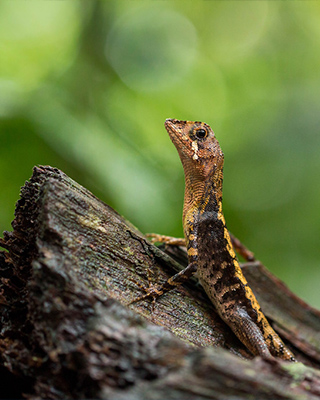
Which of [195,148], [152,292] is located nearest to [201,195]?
[195,148]

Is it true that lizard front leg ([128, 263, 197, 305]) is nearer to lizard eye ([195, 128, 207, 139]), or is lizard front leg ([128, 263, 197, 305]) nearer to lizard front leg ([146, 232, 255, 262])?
lizard front leg ([146, 232, 255, 262])

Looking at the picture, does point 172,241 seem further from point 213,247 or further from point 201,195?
point 201,195

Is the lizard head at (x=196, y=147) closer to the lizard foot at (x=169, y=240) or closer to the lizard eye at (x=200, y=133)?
the lizard eye at (x=200, y=133)

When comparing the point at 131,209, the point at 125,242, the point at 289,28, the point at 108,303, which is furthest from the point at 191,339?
the point at 289,28

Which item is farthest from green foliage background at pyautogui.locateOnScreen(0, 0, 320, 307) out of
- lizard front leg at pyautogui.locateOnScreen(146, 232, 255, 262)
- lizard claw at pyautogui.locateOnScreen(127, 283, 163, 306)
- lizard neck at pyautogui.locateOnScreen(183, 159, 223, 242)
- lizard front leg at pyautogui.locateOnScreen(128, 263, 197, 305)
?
lizard claw at pyautogui.locateOnScreen(127, 283, 163, 306)

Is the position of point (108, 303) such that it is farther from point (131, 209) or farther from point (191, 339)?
point (131, 209)
